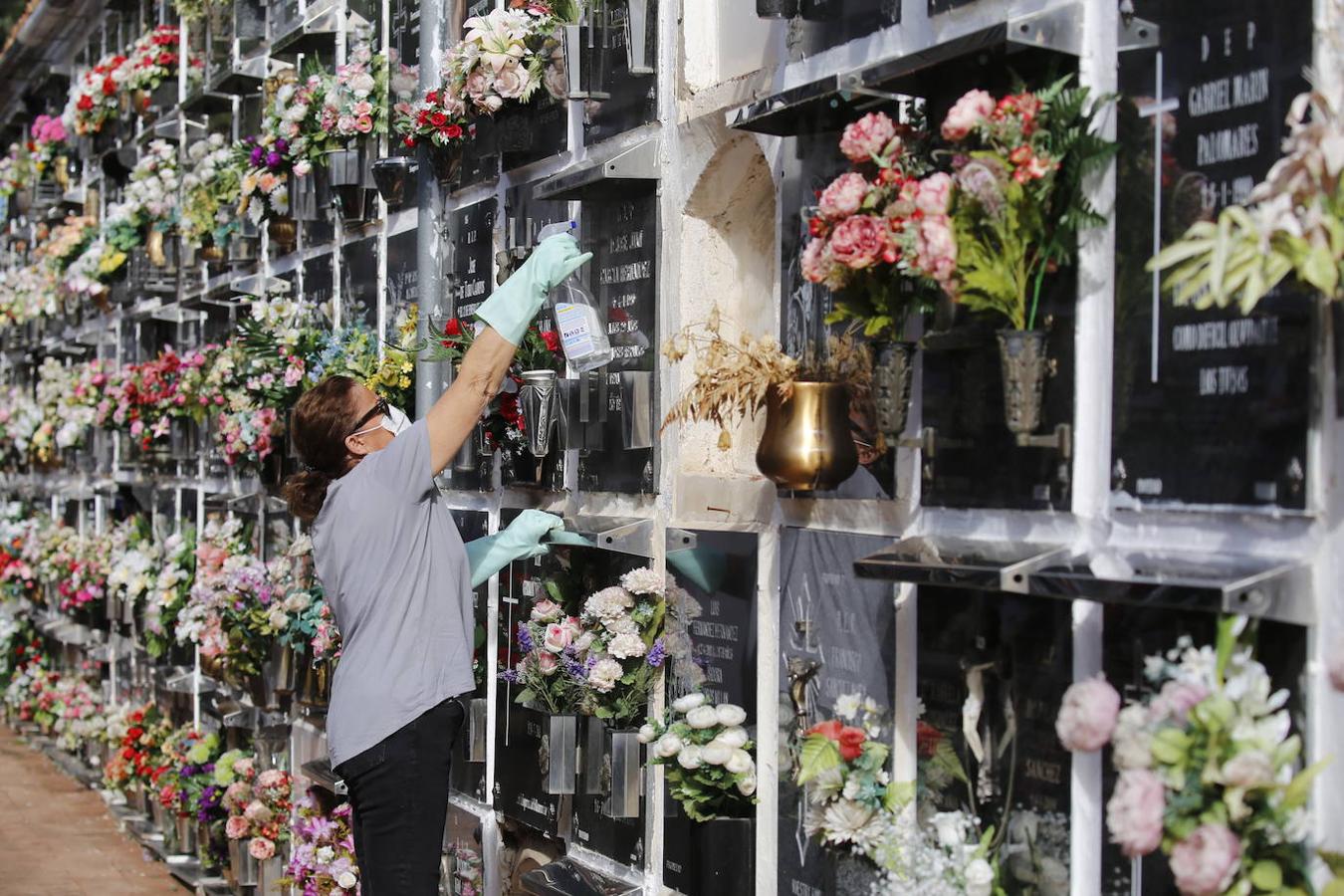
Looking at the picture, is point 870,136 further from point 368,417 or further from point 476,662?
point 476,662

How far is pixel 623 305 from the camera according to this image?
4.69 m

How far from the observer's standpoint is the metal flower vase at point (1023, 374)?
9.96 feet

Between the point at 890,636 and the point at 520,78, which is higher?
the point at 520,78

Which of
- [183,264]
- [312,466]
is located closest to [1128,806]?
[312,466]

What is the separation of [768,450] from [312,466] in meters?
1.46

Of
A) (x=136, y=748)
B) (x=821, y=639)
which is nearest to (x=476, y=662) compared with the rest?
(x=821, y=639)

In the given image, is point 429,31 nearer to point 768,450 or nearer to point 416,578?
point 416,578

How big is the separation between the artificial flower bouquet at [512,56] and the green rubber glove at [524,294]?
0.93 m

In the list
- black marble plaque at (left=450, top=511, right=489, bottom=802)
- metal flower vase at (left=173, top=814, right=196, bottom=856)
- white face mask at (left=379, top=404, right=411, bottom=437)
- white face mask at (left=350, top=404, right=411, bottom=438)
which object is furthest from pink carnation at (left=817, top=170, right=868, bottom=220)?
metal flower vase at (left=173, top=814, right=196, bottom=856)

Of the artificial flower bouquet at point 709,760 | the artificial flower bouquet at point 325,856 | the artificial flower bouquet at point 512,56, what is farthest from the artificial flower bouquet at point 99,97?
the artificial flower bouquet at point 709,760

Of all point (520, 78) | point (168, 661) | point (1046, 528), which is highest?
point (520, 78)

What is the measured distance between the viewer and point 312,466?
4.53 m

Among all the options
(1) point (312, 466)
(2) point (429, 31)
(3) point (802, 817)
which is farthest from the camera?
(2) point (429, 31)

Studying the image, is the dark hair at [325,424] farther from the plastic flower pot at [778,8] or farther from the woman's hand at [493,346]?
the plastic flower pot at [778,8]
